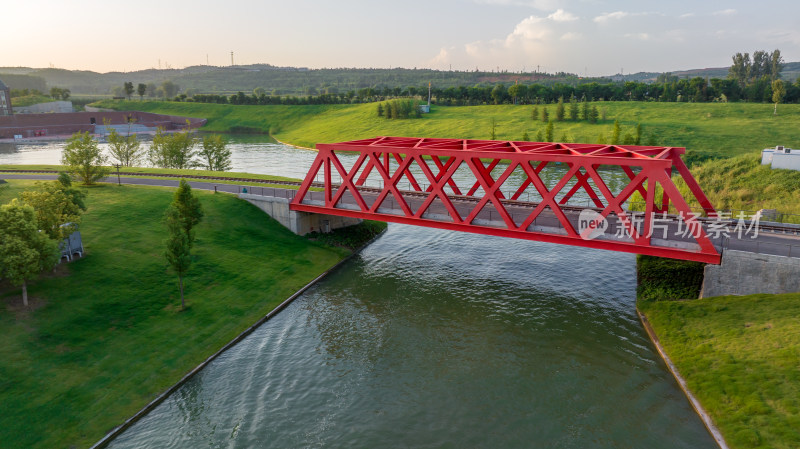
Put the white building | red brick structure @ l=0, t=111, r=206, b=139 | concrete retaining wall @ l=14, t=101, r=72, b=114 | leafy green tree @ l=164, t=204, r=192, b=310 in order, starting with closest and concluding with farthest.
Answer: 1. leafy green tree @ l=164, t=204, r=192, b=310
2. the white building
3. red brick structure @ l=0, t=111, r=206, b=139
4. concrete retaining wall @ l=14, t=101, r=72, b=114

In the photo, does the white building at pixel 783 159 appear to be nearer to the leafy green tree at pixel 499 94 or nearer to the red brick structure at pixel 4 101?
the leafy green tree at pixel 499 94

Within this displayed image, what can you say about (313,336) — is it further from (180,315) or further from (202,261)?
(202,261)

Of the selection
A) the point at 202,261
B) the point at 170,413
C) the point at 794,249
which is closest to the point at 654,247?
the point at 794,249

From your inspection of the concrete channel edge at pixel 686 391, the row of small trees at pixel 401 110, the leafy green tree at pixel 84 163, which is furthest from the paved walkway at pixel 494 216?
the row of small trees at pixel 401 110

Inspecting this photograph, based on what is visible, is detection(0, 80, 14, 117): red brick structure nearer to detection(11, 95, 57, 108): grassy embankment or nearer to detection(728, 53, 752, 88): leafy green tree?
detection(11, 95, 57, 108): grassy embankment

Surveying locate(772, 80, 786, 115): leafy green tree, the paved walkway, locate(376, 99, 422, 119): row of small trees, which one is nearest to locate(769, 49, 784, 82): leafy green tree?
locate(772, 80, 786, 115): leafy green tree
